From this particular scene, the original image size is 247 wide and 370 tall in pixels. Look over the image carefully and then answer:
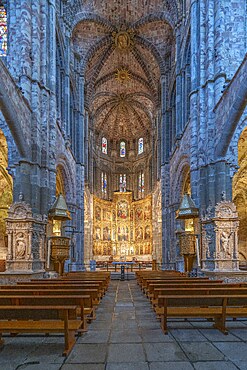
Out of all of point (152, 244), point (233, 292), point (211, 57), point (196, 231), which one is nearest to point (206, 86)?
point (211, 57)

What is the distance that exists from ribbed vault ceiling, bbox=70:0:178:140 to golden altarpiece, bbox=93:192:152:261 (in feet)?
40.8

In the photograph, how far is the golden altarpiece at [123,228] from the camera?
44031 mm

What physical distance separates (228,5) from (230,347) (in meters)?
15.9

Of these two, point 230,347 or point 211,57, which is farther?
point 211,57

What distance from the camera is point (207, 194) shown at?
15.6m

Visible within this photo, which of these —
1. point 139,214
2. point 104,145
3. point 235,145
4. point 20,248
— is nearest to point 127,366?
point 20,248

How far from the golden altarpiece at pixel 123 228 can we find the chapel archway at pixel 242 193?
1691 centimetres

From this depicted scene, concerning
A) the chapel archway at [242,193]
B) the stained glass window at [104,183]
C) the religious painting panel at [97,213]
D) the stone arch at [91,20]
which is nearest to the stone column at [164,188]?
the chapel archway at [242,193]

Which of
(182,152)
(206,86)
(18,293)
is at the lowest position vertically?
(18,293)

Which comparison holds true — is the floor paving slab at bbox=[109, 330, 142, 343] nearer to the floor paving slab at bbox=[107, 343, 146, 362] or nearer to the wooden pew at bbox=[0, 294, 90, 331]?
the floor paving slab at bbox=[107, 343, 146, 362]

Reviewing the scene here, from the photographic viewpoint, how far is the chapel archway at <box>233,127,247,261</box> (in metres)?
18.9

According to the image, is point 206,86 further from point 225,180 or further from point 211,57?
point 225,180

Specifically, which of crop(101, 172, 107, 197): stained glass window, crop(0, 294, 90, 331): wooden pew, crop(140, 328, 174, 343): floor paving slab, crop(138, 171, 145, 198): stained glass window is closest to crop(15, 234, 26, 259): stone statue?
crop(0, 294, 90, 331): wooden pew

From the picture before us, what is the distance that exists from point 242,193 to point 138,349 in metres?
21.8
